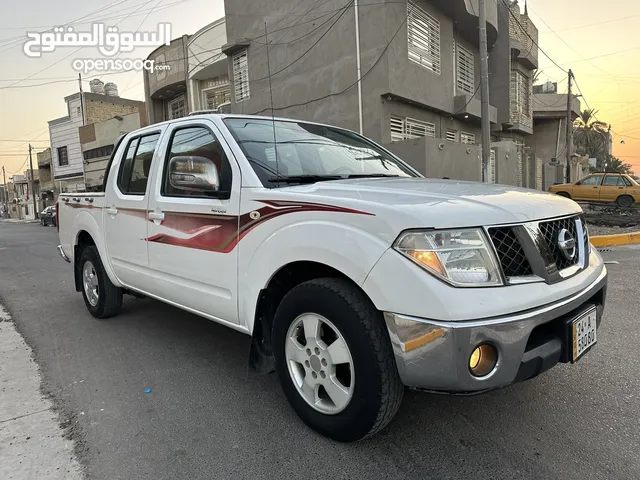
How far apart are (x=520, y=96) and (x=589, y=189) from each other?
231 inches

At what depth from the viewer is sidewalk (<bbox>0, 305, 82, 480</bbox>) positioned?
7.75ft

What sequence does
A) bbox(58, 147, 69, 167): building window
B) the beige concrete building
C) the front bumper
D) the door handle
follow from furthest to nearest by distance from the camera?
bbox(58, 147, 69, 167): building window, the beige concrete building, the door handle, the front bumper

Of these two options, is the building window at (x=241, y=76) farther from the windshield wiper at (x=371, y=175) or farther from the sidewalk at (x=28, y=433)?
the sidewalk at (x=28, y=433)

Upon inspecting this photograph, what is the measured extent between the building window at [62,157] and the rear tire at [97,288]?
38804mm

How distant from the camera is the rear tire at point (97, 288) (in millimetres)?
4732

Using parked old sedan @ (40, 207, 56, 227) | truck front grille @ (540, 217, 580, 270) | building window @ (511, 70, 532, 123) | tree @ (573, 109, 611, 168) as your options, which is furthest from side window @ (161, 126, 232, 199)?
tree @ (573, 109, 611, 168)

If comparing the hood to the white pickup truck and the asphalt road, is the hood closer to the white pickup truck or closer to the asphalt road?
the white pickup truck

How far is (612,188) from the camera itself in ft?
62.0

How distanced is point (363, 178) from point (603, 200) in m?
19.6

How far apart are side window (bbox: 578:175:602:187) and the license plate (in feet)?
64.8

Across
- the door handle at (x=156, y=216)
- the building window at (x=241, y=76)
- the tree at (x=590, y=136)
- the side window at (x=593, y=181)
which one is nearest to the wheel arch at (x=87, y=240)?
the door handle at (x=156, y=216)

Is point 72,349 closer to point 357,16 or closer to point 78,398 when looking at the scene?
point 78,398

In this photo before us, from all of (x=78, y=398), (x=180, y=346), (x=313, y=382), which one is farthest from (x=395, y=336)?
(x=180, y=346)

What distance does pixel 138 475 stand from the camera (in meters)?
2.28
